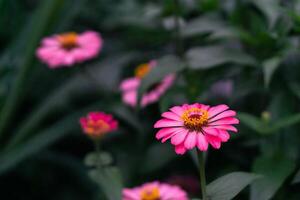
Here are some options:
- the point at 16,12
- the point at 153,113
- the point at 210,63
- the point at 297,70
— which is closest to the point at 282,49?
the point at 297,70

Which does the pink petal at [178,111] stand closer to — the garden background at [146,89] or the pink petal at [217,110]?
the pink petal at [217,110]

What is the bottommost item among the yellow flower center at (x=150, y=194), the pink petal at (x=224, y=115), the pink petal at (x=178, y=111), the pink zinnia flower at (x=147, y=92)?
the pink petal at (x=224, y=115)

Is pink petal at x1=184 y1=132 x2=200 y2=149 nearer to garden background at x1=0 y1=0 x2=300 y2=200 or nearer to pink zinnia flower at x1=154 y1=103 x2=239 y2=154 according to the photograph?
pink zinnia flower at x1=154 y1=103 x2=239 y2=154

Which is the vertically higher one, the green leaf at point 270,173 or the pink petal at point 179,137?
the green leaf at point 270,173

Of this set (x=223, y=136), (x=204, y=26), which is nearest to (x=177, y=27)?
(x=204, y=26)

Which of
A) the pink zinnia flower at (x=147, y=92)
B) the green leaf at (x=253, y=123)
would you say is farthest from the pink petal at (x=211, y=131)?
the pink zinnia flower at (x=147, y=92)

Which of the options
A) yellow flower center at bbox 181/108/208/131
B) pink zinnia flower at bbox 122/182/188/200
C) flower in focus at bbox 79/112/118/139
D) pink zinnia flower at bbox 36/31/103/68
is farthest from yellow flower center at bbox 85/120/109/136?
pink zinnia flower at bbox 36/31/103/68
